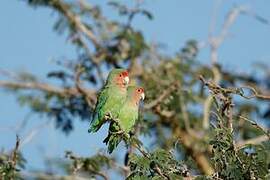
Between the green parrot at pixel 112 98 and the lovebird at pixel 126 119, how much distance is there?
0.19ft

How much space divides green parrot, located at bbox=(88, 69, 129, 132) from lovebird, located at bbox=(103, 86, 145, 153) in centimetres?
6

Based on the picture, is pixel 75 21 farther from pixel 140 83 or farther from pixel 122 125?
pixel 122 125

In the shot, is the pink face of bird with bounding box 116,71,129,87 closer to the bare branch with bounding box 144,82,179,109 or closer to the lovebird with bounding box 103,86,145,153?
the lovebird with bounding box 103,86,145,153

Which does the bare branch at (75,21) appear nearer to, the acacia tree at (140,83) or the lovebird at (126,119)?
the acacia tree at (140,83)

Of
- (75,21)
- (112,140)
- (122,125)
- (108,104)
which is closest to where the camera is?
(112,140)

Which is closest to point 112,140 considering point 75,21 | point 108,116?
point 108,116

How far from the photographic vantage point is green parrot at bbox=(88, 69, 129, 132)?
6.47m

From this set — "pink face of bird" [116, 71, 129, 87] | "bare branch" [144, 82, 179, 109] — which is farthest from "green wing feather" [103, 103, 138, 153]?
"bare branch" [144, 82, 179, 109]

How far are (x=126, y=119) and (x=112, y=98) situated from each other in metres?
0.25

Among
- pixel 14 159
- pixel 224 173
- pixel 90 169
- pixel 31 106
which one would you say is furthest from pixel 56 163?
pixel 224 173

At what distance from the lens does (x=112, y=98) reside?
6.48 m

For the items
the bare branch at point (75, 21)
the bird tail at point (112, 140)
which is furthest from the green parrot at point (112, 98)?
the bare branch at point (75, 21)

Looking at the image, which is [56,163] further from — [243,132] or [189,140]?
[243,132]

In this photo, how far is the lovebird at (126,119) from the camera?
6.07m
